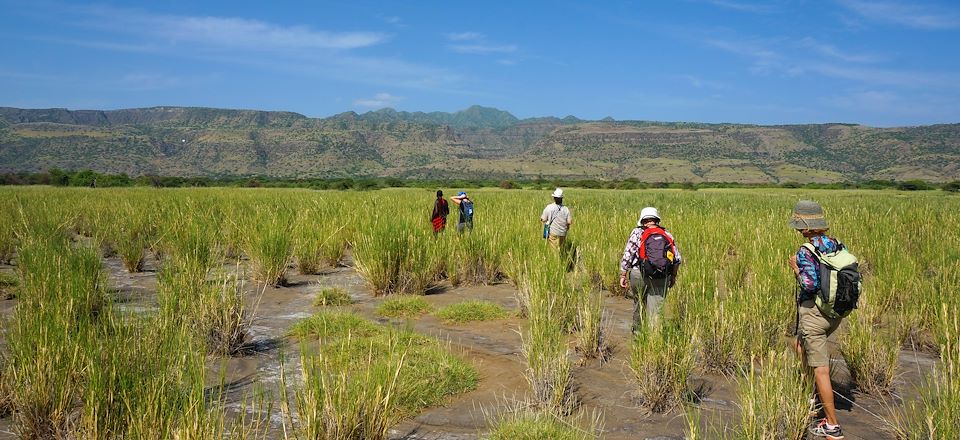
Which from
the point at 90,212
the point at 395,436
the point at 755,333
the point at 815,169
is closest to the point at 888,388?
the point at 755,333

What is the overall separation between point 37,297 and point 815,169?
136702 millimetres

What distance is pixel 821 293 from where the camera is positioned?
401 centimetres

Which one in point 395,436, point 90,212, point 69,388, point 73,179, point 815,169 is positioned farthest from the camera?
point 815,169

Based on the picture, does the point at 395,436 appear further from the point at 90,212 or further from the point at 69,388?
the point at 90,212

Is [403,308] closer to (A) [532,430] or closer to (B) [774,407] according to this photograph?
(A) [532,430]

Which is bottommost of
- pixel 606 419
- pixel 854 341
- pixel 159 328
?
pixel 606 419

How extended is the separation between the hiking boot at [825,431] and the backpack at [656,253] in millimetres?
1755

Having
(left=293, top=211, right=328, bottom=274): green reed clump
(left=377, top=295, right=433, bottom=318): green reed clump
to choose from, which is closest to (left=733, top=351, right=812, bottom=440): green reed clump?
(left=377, top=295, right=433, bottom=318): green reed clump

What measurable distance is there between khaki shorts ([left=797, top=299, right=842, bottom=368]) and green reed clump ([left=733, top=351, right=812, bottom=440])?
1.29 ft

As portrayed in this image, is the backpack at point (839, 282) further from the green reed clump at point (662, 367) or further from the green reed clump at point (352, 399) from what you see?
the green reed clump at point (352, 399)

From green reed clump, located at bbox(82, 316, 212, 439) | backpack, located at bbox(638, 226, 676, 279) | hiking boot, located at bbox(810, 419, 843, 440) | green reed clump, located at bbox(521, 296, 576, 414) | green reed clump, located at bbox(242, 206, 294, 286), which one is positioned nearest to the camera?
green reed clump, located at bbox(82, 316, 212, 439)

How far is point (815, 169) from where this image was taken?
4766 inches

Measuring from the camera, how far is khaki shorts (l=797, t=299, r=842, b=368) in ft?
13.5

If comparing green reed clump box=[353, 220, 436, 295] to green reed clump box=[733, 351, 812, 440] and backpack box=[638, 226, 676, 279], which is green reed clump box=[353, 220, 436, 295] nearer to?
backpack box=[638, 226, 676, 279]
